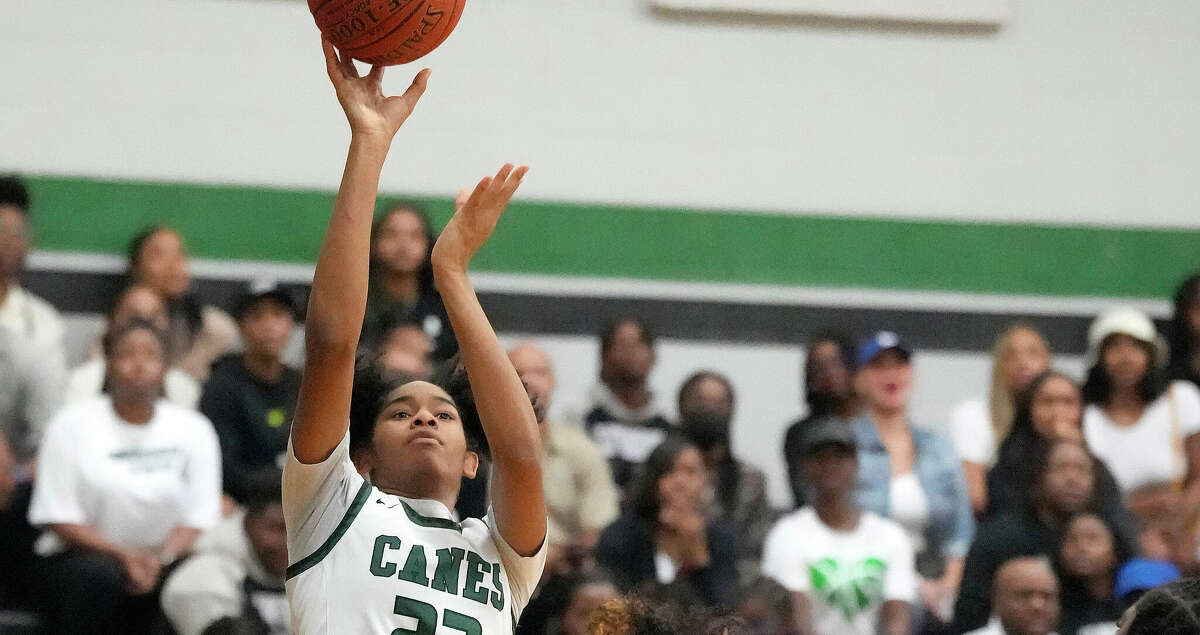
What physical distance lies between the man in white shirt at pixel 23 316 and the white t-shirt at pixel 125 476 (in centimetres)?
31

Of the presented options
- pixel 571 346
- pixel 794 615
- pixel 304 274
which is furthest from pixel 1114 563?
pixel 304 274

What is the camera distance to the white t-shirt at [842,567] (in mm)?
4957

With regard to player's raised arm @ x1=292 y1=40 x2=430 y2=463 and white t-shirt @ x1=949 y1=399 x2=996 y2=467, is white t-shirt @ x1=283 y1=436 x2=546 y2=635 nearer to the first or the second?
player's raised arm @ x1=292 y1=40 x2=430 y2=463

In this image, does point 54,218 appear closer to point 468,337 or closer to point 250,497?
point 250,497

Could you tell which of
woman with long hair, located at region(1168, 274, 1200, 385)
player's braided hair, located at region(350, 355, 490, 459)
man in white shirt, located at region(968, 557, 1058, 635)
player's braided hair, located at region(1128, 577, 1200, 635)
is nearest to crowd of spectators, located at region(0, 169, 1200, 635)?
man in white shirt, located at region(968, 557, 1058, 635)

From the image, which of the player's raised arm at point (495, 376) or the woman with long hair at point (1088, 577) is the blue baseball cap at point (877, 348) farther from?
the player's raised arm at point (495, 376)

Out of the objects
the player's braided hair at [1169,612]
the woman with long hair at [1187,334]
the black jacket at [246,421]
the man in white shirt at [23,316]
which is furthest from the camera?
the woman with long hair at [1187,334]

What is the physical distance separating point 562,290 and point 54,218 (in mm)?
1820

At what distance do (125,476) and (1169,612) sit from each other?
3485 mm

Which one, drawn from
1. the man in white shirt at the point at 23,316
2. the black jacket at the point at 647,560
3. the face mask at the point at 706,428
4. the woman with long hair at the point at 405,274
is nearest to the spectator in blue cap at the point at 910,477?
the face mask at the point at 706,428

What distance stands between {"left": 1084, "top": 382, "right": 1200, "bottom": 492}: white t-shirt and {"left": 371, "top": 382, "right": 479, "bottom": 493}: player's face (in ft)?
11.2

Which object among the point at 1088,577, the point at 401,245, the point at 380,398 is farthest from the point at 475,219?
the point at 1088,577

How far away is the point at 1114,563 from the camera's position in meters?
5.13

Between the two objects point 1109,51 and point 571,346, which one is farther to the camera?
point 1109,51
